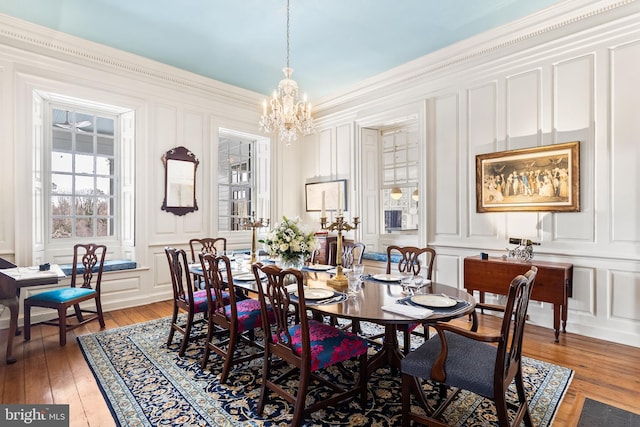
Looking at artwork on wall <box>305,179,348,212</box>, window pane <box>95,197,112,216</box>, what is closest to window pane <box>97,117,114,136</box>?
window pane <box>95,197,112,216</box>

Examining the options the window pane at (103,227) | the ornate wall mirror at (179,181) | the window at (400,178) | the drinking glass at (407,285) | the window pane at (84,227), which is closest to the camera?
the drinking glass at (407,285)

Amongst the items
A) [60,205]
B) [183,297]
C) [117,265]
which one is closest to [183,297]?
[183,297]

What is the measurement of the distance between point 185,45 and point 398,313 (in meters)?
4.01

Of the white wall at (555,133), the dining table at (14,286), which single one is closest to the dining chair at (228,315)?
the dining table at (14,286)

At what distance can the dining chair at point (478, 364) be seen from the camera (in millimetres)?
1561

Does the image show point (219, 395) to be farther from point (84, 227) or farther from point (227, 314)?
point (84, 227)

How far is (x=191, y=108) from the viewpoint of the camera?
511cm

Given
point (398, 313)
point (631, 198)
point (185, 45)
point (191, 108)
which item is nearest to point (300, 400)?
point (398, 313)

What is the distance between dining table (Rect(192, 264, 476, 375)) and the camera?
71.9 inches

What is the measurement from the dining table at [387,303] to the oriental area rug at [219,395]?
0.30 meters

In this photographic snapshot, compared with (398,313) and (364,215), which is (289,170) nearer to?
(364,215)

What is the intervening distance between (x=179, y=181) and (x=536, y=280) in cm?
468

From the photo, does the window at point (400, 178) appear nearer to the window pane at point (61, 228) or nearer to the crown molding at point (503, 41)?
the crown molding at point (503, 41)

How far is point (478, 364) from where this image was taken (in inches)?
67.8
